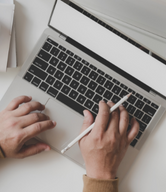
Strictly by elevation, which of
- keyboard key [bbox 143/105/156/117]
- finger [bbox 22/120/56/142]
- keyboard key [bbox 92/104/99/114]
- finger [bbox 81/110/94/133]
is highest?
keyboard key [bbox 143/105/156/117]

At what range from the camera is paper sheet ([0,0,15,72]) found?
568 millimetres

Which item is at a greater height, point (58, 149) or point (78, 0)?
point (78, 0)

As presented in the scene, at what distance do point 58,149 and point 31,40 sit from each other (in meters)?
0.37

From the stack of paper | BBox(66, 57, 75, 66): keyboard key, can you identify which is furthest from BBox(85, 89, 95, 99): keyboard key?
the stack of paper

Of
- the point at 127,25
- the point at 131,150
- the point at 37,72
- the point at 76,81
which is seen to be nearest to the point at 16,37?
the point at 37,72

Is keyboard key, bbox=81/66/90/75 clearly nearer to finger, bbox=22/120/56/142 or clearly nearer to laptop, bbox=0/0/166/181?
laptop, bbox=0/0/166/181

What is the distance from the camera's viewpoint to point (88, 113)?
22.1 inches

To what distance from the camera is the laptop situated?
0.56 m

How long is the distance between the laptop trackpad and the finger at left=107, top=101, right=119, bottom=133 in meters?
0.09

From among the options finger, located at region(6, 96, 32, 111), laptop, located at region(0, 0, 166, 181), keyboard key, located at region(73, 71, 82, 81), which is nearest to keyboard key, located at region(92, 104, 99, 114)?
laptop, located at region(0, 0, 166, 181)

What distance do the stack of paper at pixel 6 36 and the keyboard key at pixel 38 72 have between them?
60 mm

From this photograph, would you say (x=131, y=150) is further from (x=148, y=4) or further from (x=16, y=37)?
(x=16, y=37)

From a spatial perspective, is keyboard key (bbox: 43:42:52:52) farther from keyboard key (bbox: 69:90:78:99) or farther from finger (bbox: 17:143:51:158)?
finger (bbox: 17:143:51:158)

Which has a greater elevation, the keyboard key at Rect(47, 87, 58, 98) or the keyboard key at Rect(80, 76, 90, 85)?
the keyboard key at Rect(80, 76, 90, 85)
